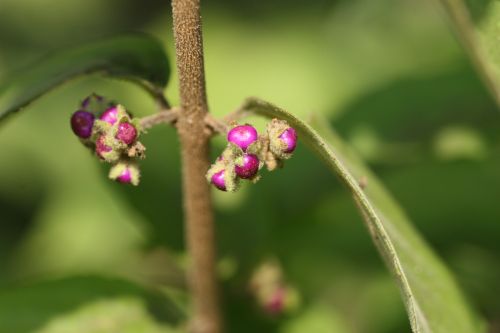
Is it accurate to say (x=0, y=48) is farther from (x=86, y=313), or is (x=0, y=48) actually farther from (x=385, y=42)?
(x=86, y=313)

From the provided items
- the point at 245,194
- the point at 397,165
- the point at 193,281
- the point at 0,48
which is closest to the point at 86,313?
the point at 193,281

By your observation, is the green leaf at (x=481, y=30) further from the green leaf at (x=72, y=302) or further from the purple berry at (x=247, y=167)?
the green leaf at (x=72, y=302)

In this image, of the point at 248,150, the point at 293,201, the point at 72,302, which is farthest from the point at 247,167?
the point at 293,201

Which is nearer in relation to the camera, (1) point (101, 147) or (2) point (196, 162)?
(1) point (101, 147)

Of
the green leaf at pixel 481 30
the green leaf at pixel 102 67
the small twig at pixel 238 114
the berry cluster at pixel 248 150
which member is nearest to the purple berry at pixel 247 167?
the berry cluster at pixel 248 150

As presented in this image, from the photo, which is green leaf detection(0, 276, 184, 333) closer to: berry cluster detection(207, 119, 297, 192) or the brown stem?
the brown stem

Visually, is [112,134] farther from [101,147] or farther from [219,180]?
[219,180]

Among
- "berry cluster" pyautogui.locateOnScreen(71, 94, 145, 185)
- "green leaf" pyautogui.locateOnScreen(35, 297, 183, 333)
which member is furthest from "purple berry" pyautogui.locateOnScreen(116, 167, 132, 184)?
"green leaf" pyautogui.locateOnScreen(35, 297, 183, 333)
